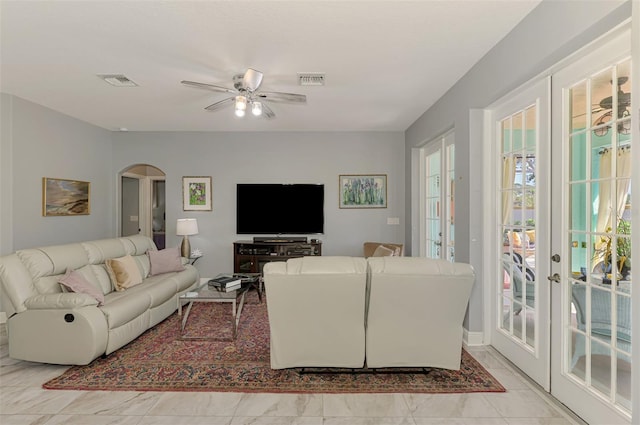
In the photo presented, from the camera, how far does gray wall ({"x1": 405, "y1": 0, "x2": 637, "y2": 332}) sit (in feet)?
6.14

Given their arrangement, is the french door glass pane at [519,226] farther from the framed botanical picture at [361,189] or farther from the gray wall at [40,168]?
the gray wall at [40,168]

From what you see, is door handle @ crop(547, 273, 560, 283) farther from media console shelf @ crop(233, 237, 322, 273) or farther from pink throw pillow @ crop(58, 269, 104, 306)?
pink throw pillow @ crop(58, 269, 104, 306)

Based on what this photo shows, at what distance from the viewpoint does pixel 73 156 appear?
5012 millimetres

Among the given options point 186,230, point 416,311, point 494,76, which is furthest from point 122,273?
point 494,76

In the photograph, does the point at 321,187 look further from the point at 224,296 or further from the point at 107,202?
the point at 107,202

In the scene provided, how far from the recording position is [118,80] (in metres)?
3.50

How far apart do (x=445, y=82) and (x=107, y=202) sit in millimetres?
5609

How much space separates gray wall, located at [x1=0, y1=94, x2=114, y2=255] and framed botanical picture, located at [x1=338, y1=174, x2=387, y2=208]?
4.06 metres

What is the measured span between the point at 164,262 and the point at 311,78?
314 centimetres

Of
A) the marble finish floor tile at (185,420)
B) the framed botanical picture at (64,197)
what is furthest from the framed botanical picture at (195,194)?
the marble finish floor tile at (185,420)

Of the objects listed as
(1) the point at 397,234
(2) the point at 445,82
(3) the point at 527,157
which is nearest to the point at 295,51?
(2) the point at 445,82

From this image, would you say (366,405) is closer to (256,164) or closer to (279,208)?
(279,208)

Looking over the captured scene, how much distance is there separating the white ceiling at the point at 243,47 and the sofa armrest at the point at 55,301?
209 centimetres

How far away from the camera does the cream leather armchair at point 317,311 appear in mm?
2332
